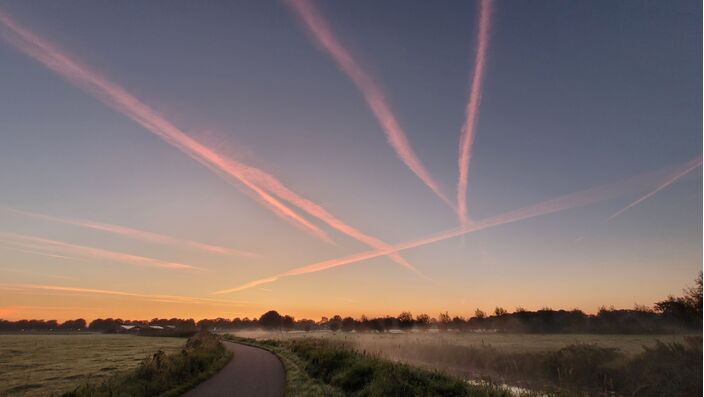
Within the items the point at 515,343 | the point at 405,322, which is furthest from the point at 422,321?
the point at 515,343

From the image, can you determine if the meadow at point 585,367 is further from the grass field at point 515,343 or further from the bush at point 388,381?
the bush at point 388,381

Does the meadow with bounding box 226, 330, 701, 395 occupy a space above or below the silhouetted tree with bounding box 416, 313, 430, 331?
below

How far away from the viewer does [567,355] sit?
27.4 m

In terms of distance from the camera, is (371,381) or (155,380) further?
(155,380)

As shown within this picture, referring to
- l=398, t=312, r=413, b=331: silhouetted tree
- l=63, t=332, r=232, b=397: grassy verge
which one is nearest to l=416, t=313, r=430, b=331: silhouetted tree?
l=398, t=312, r=413, b=331: silhouetted tree

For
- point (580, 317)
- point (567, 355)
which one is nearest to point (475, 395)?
point (567, 355)

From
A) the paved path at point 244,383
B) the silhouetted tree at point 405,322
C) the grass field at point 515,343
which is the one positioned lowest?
the paved path at point 244,383

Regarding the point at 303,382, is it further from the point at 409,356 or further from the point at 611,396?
the point at 409,356

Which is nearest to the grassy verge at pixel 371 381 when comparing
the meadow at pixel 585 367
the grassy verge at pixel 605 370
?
the meadow at pixel 585 367

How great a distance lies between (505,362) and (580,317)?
74427mm

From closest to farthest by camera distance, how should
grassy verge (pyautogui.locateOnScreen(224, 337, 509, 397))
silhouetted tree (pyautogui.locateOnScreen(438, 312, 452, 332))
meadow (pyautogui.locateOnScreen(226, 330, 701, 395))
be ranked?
grassy verge (pyautogui.locateOnScreen(224, 337, 509, 397)) → meadow (pyautogui.locateOnScreen(226, 330, 701, 395)) → silhouetted tree (pyautogui.locateOnScreen(438, 312, 452, 332))

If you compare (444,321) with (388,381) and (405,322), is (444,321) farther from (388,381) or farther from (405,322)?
(388,381)

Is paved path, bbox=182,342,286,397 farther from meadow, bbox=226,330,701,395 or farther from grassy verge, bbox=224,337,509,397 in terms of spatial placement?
meadow, bbox=226,330,701,395

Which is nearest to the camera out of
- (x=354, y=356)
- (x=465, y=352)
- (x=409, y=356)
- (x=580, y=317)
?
(x=354, y=356)
